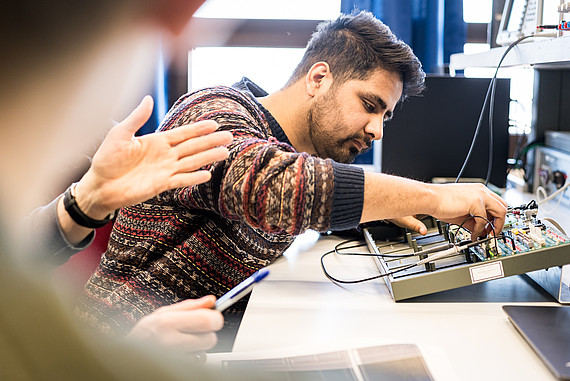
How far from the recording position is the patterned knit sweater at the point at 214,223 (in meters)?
0.83

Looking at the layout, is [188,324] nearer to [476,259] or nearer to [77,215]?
[77,215]

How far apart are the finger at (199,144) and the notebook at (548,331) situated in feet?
1.68

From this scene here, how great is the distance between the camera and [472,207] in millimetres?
949

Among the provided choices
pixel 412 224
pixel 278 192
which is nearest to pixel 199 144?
pixel 278 192

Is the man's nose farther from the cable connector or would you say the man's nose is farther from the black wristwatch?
the black wristwatch

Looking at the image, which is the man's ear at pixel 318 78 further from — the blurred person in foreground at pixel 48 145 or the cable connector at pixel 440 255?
the blurred person in foreground at pixel 48 145

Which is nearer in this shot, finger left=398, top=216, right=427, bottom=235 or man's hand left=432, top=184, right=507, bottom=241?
man's hand left=432, top=184, right=507, bottom=241

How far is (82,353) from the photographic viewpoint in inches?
9.9

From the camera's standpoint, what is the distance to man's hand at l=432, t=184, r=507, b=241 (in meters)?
0.94

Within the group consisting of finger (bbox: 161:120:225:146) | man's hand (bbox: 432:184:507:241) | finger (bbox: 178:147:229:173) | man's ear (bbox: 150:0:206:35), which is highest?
man's ear (bbox: 150:0:206:35)

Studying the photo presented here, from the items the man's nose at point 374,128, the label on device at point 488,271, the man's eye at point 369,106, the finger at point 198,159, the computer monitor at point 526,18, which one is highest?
the computer monitor at point 526,18

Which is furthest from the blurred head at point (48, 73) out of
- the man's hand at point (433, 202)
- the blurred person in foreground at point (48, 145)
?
the man's hand at point (433, 202)

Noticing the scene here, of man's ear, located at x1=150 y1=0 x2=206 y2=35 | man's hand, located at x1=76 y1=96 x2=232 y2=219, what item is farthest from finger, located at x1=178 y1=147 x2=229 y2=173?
man's ear, located at x1=150 y1=0 x2=206 y2=35

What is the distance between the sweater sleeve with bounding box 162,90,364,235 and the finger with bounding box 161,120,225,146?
0.12 meters
